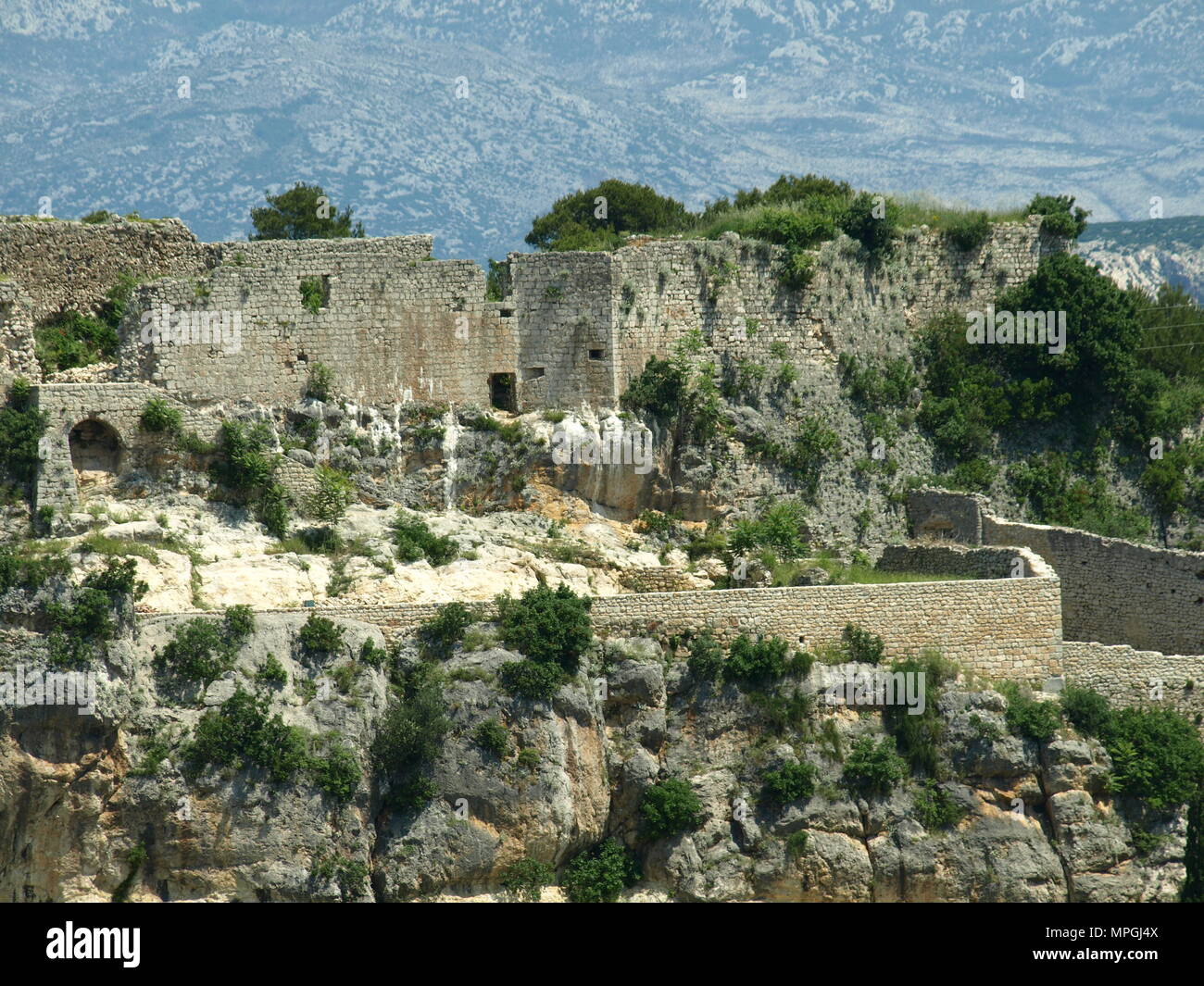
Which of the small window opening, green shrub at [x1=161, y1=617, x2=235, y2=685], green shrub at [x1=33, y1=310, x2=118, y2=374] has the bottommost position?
green shrub at [x1=161, y1=617, x2=235, y2=685]

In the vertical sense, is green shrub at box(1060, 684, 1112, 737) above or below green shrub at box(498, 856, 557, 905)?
above

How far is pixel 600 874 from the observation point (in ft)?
113

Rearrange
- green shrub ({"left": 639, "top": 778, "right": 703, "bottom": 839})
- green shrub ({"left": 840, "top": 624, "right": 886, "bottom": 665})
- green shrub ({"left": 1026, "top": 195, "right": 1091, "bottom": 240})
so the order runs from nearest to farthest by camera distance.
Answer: green shrub ({"left": 639, "top": 778, "right": 703, "bottom": 839}) < green shrub ({"left": 840, "top": 624, "right": 886, "bottom": 665}) < green shrub ({"left": 1026, "top": 195, "right": 1091, "bottom": 240})

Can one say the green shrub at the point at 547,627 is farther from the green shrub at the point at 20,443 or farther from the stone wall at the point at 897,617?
the green shrub at the point at 20,443

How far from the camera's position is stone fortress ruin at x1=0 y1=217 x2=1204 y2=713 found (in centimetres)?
3634

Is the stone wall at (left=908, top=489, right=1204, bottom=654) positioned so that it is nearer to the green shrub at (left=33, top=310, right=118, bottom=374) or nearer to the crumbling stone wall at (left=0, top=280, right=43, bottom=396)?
the green shrub at (left=33, top=310, right=118, bottom=374)

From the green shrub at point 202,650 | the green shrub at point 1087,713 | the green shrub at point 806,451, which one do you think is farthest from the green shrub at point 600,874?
the green shrub at point 806,451

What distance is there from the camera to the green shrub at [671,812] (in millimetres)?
34750

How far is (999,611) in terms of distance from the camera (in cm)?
3644

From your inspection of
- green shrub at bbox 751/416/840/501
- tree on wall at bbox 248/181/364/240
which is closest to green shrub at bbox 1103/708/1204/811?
green shrub at bbox 751/416/840/501

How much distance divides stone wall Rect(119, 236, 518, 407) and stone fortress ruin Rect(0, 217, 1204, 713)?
0.04 meters

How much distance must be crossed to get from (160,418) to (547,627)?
8.41 metres

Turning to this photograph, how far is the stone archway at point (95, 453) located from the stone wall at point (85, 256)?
296cm
